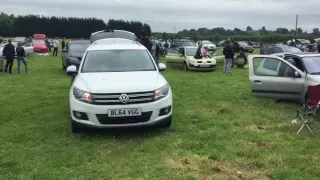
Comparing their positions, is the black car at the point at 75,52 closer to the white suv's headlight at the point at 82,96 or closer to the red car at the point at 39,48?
the white suv's headlight at the point at 82,96

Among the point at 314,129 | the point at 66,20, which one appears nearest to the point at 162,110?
the point at 314,129

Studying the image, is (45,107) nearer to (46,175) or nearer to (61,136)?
(61,136)

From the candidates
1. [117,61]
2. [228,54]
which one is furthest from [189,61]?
[117,61]

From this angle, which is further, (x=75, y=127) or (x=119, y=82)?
(x=75, y=127)

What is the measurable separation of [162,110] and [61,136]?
1.93m

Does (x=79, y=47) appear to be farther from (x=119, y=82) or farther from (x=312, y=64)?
(x=119, y=82)

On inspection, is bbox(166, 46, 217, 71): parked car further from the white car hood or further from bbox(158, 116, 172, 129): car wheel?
bbox(158, 116, 172, 129): car wheel

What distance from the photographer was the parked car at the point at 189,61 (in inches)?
834

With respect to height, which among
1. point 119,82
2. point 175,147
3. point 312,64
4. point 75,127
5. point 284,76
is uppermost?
point 312,64

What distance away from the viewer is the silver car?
9.48 meters

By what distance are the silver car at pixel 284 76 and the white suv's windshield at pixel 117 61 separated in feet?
10.6

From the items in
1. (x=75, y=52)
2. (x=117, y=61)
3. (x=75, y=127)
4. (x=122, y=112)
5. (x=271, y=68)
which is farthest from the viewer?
(x=75, y=52)

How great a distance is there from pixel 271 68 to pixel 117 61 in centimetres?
428

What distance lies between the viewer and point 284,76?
9766 millimetres
